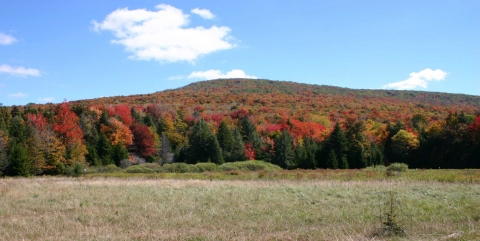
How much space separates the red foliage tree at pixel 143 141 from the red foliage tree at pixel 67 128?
10049 millimetres

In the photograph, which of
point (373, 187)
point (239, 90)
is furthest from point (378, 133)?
point (239, 90)

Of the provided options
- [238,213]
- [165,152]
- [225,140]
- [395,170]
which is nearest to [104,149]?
[165,152]

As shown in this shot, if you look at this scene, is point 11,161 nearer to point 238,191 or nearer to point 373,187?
point 238,191

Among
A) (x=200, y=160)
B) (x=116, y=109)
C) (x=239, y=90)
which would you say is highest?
(x=239, y=90)

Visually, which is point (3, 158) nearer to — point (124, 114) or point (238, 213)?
point (124, 114)

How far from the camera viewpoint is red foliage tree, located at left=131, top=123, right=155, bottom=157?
70062 millimetres

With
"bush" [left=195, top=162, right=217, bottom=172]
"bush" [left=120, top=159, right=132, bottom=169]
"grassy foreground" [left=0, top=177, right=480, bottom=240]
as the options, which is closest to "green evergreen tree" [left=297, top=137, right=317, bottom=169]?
"bush" [left=195, top=162, right=217, bottom=172]

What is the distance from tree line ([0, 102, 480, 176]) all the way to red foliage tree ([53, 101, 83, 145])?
15 cm

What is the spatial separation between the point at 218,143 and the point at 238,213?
155ft

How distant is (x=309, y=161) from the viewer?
55531mm

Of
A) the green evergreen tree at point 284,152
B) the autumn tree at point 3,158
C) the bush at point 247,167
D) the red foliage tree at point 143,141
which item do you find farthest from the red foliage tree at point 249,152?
the autumn tree at point 3,158

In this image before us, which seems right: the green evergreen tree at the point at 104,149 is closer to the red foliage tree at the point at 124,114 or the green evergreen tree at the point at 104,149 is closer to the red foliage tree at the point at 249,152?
the red foliage tree at the point at 124,114

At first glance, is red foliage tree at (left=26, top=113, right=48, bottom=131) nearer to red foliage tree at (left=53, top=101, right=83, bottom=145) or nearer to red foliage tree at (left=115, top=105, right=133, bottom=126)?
red foliage tree at (left=53, top=101, right=83, bottom=145)

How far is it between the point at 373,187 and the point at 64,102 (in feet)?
238
